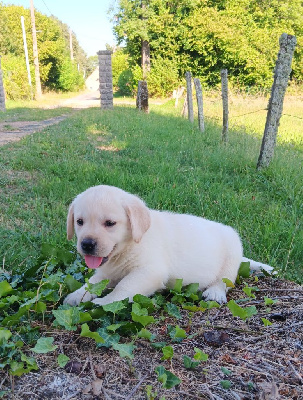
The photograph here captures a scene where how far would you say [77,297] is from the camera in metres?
2.51

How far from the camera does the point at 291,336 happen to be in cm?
216

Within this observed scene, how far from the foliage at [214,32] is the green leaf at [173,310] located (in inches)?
1256

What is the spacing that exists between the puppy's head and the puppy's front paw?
0.26 meters

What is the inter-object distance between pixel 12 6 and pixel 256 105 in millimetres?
41967

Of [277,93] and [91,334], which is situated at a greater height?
Result: [277,93]

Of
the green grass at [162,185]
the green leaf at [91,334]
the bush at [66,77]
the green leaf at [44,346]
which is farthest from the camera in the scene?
the bush at [66,77]

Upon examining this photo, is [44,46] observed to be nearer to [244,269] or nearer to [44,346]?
[244,269]

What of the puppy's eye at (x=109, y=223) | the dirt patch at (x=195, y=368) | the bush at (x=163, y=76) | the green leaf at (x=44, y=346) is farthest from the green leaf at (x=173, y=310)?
the bush at (x=163, y=76)

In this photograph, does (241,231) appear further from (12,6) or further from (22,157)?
(12,6)

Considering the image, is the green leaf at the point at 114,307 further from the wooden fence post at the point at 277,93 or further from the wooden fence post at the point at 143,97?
the wooden fence post at the point at 143,97

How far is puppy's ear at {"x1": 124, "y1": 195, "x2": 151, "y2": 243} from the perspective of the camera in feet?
8.03

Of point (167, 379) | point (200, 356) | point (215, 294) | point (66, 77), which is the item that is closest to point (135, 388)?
point (167, 379)

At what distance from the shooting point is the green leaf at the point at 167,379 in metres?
1.71

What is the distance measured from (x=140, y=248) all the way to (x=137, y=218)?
0.80 ft
